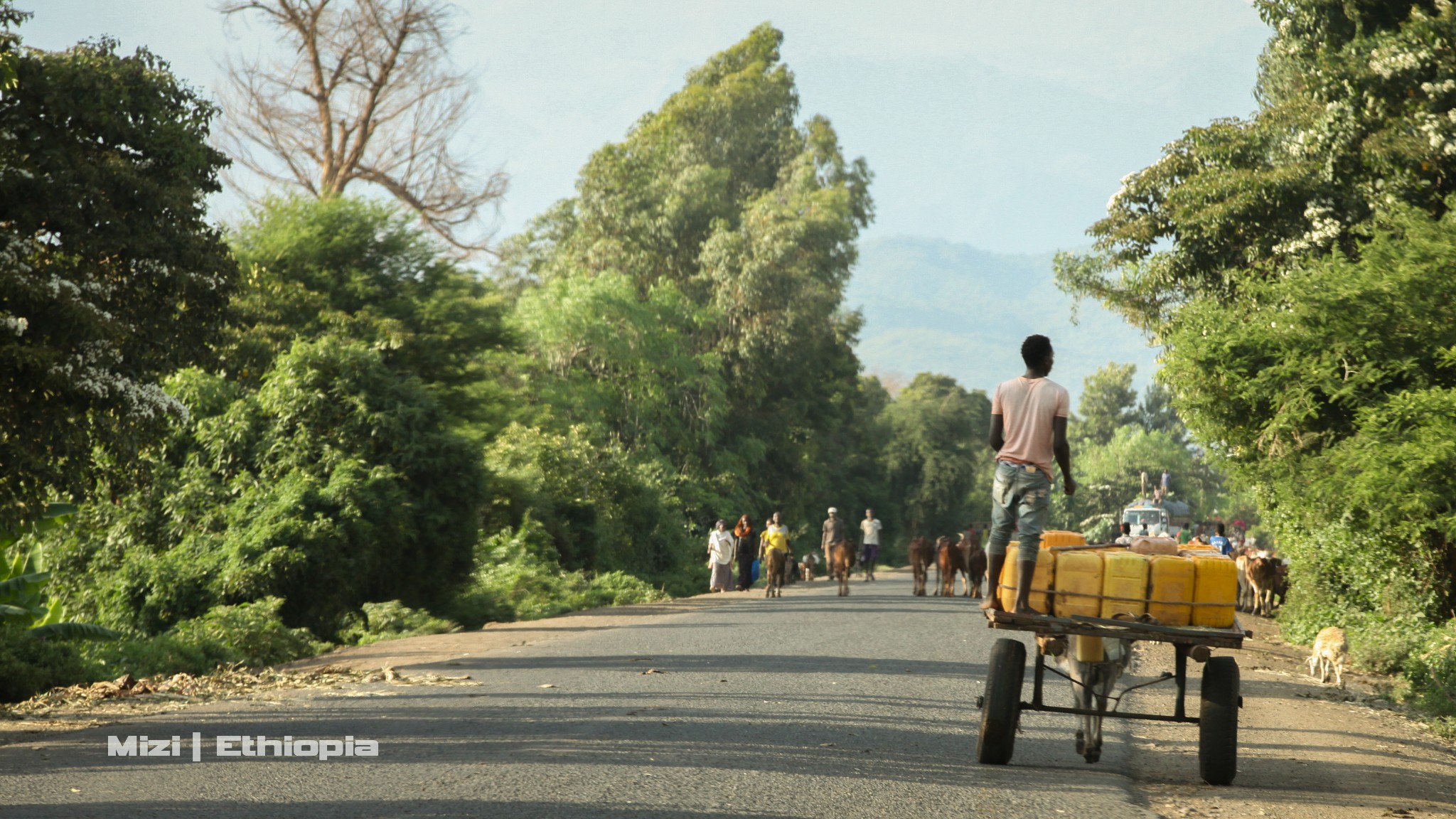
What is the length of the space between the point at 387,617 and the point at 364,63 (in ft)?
78.7

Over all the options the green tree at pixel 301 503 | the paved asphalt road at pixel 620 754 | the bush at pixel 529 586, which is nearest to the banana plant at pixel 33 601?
the green tree at pixel 301 503

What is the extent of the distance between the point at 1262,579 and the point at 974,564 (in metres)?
7.44

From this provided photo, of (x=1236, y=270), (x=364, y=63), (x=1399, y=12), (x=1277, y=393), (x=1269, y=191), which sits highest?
(x=364, y=63)

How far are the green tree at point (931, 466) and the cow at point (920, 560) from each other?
150ft

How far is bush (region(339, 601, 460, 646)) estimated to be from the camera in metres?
19.4

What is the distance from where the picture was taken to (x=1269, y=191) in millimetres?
21438

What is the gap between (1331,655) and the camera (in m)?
14.8

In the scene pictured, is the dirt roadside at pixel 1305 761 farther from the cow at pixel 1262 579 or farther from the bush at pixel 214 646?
the cow at pixel 1262 579

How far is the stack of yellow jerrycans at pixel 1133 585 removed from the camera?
750 centimetres

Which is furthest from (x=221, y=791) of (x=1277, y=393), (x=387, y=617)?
(x=1277, y=393)

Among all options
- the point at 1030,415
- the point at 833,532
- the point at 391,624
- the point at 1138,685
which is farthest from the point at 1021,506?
the point at 833,532

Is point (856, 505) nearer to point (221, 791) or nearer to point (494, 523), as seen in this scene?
point (494, 523)

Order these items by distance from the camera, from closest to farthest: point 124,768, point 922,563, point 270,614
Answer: point 124,768
point 270,614
point 922,563

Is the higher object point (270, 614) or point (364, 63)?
point (364, 63)
